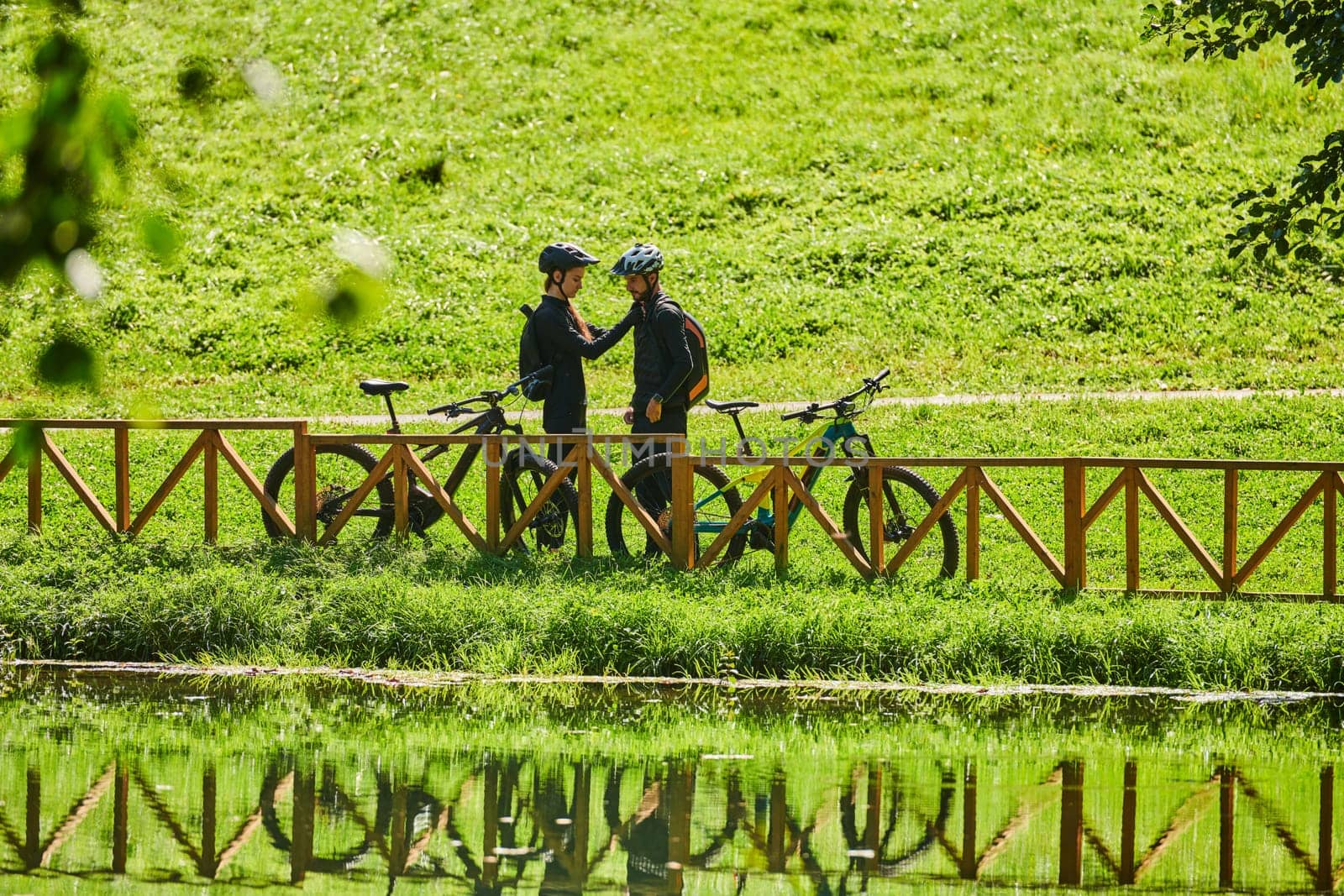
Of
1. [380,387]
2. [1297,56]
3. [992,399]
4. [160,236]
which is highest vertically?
[1297,56]

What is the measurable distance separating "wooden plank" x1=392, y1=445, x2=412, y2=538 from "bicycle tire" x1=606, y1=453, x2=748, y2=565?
134 cm

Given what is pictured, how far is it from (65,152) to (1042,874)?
4.57 metres

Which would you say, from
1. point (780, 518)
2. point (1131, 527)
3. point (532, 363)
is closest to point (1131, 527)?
point (1131, 527)

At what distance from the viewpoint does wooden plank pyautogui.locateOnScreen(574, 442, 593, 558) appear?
35.5 ft

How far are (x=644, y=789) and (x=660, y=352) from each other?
469 centimetres

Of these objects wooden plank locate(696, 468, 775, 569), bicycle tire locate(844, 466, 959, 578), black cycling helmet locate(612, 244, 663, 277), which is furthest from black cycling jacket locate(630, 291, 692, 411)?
bicycle tire locate(844, 466, 959, 578)

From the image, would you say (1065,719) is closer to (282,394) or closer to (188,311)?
(282,394)

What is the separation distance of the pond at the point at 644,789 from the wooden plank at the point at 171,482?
7.70ft

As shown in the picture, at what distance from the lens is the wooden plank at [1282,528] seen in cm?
990

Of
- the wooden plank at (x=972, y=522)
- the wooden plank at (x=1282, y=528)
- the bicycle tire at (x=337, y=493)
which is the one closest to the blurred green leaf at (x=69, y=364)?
the wooden plank at (x=972, y=522)

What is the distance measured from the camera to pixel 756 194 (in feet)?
89.9

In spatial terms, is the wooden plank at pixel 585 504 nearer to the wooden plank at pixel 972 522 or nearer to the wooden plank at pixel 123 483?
the wooden plank at pixel 972 522

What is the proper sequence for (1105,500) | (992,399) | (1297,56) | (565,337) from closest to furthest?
(1105,500) → (1297,56) → (565,337) → (992,399)

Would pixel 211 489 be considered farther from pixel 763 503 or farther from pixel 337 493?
pixel 763 503
